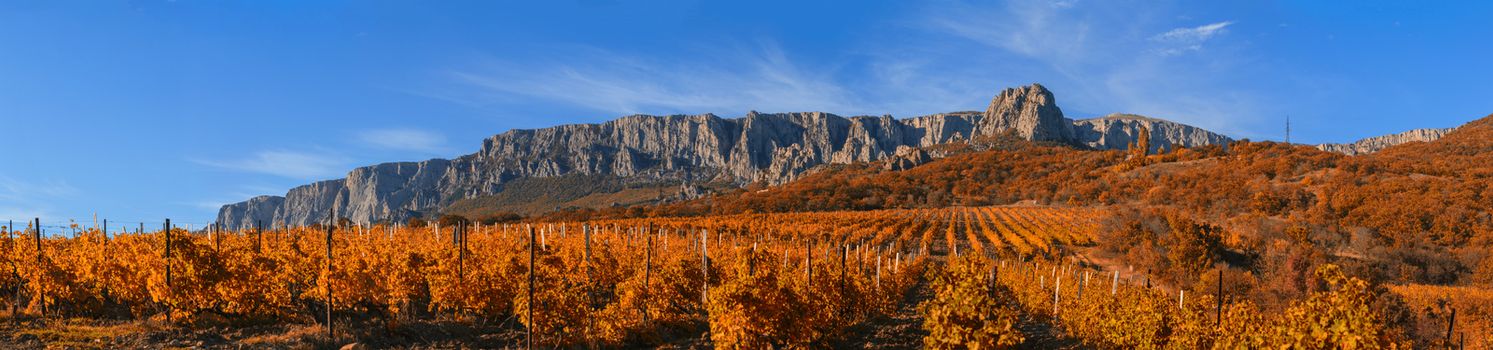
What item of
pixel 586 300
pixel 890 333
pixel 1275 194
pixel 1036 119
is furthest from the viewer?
pixel 1036 119

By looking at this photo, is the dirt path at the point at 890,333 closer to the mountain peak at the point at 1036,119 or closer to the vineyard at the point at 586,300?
the vineyard at the point at 586,300

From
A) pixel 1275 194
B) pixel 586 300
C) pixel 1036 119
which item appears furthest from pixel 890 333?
pixel 1036 119

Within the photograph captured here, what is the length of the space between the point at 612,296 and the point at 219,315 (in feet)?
37.8

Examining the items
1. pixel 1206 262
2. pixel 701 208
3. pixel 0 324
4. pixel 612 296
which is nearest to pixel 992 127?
pixel 701 208

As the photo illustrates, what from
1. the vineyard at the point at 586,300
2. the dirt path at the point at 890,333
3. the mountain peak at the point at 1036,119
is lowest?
the dirt path at the point at 890,333

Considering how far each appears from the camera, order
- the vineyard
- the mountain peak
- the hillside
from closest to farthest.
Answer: the vineyard < the hillside < the mountain peak

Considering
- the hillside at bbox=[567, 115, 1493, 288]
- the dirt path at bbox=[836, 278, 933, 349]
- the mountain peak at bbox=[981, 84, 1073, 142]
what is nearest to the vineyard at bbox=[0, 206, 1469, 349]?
the dirt path at bbox=[836, 278, 933, 349]

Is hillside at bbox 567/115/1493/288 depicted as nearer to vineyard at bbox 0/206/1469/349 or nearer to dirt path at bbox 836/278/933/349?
dirt path at bbox 836/278/933/349

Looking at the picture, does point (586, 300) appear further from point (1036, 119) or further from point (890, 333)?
point (1036, 119)

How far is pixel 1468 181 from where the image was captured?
57.7 metres

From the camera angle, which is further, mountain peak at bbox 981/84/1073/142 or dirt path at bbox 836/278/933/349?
mountain peak at bbox 981/84/1073/142

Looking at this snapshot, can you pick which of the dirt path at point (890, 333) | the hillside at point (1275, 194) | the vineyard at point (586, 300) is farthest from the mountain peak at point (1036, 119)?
the vineyard at point (586, 300)

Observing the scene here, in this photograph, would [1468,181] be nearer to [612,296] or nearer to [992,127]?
[612,296]

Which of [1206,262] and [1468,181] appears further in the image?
[1468,181]
